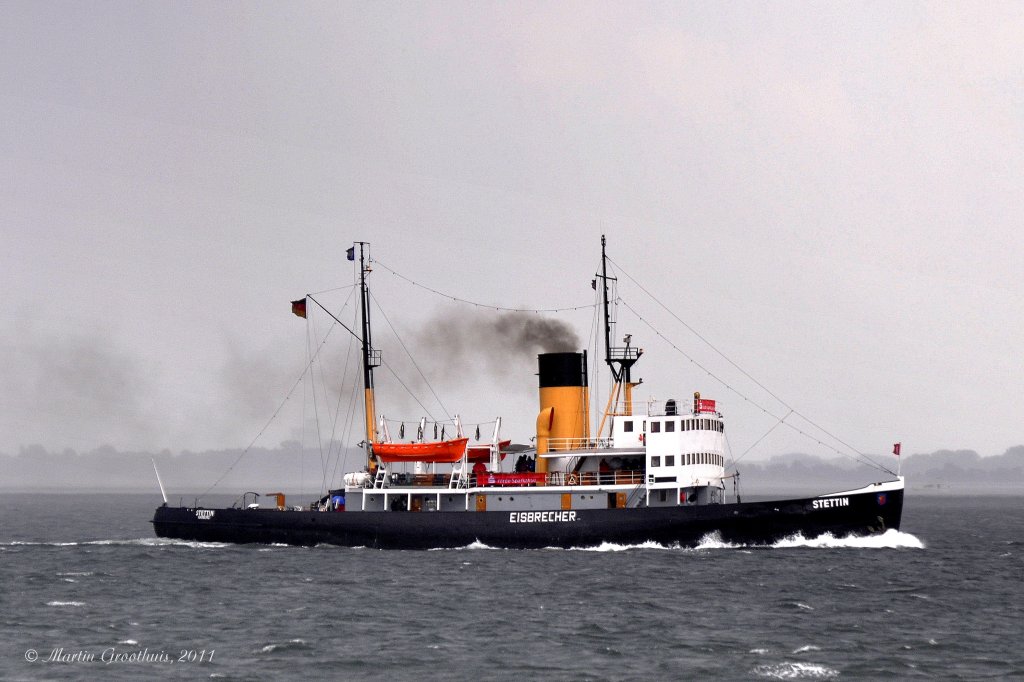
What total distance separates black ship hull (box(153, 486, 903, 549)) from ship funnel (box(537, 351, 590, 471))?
13.9ft

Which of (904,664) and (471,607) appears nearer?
(904,664)

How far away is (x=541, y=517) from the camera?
156 ft

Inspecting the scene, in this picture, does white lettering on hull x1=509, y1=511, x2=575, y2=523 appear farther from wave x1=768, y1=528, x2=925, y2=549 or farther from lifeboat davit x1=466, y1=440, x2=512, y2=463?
wave x1=768, y1=528, x2=925, y2=549

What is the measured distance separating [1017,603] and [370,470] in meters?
28.0

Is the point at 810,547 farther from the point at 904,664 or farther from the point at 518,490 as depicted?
the point at 904,664

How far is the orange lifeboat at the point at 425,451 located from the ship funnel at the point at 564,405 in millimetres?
3625

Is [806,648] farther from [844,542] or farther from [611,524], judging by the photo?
[844,542]

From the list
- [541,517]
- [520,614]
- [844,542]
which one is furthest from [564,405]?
[520,614]

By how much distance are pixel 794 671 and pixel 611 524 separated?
21140 mm

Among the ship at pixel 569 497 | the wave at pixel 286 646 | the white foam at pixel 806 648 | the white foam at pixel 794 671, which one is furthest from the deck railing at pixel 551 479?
the white foam at pixel 794 671

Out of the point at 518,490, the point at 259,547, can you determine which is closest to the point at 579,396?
the point at 518,490

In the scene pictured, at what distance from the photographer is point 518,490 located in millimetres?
48344

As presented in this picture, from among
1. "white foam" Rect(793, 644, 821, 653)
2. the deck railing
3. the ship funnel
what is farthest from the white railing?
"white foam" Rect(793, 644, 821, 653)

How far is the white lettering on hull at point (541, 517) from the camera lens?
4725 centimetres
